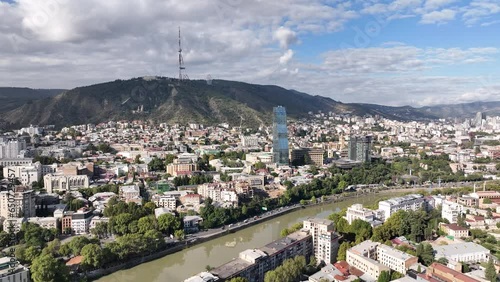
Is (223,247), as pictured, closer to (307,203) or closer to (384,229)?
(384,229)

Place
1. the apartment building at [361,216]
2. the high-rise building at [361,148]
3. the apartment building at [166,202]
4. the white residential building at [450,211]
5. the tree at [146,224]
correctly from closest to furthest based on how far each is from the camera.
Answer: the tree at [146,224] < the apartment building at [361,216] < the white residential building at [450,211] < the apartment building at [166,202] < the high-rise building at [361,148]

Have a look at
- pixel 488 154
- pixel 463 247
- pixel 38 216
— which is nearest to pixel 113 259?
pixel 38 216

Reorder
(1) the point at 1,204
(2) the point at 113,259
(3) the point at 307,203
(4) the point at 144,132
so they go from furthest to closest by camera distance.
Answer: (4) the point at 144,132
(3) the point at 307,203
(1) the point at 1,204
(2) the point at 113,259

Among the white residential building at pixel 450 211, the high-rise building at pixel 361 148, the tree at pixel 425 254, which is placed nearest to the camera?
the tree at pixel 425 254

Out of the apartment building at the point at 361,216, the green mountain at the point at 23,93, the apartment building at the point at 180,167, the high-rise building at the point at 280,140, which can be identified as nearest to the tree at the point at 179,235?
the apartment building at the point at 361,216

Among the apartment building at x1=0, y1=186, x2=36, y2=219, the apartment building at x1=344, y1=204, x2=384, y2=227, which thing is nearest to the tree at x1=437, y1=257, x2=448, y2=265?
the apartment building at x1=344, y1=204, x2=384, y2=227

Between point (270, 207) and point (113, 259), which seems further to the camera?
point (270, 207)

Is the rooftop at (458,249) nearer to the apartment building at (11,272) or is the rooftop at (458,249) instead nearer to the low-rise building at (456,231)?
the low-rise building at (456,231)
